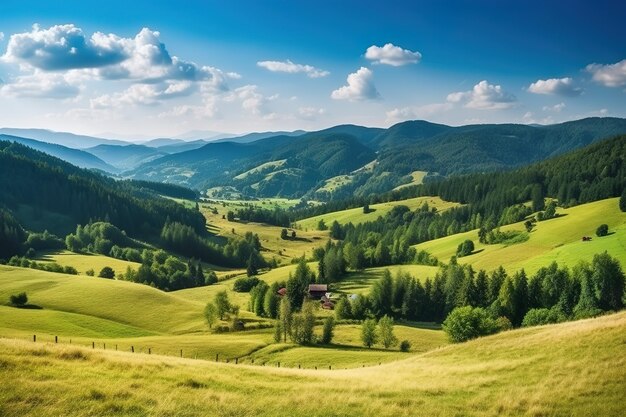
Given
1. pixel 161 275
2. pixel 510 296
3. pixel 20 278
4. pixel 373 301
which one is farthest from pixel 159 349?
pixel 161 275

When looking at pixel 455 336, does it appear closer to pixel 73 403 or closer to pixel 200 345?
pixel 200 345

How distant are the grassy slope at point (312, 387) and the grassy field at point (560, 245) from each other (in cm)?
A: 10489

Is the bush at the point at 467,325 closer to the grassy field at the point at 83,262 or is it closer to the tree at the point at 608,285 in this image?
the tree at the point at 608,285

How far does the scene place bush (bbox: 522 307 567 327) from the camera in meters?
103

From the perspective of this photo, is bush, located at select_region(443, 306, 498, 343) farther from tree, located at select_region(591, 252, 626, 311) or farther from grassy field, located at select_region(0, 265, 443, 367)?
tree, located at select_region(591, 252, 626, 311)

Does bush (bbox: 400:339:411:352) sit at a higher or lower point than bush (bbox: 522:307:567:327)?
lower

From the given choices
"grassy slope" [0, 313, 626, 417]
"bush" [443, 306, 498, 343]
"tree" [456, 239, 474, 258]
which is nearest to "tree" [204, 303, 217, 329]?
"bush" [443, 306, 498, 343]

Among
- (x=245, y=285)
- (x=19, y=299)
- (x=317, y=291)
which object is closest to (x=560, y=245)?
(x=317, y=291)

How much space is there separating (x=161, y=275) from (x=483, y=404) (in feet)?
532

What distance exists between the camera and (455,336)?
273 feet

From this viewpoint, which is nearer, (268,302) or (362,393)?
(362,393)

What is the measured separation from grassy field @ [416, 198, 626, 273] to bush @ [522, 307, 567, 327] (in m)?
28.7

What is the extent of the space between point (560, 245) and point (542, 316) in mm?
60167

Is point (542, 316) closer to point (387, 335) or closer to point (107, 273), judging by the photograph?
point (387, 335)
